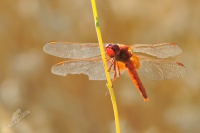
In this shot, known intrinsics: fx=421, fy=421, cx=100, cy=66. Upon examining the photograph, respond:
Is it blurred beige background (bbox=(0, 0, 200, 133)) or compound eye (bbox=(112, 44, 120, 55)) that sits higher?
compound eye (bbox=(112, 44, 120, 55))

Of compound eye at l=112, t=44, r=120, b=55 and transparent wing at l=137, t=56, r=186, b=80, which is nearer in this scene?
compound eye at l=112, t=44, r=120, b=55

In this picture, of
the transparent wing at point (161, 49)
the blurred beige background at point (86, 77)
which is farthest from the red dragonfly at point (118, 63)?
the blurred beige background at point (86, 77)

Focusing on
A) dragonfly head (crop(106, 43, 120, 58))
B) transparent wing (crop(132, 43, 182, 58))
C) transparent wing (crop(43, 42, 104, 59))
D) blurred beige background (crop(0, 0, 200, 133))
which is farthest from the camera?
blurred beige background (crop(0, 0, 200, 133))

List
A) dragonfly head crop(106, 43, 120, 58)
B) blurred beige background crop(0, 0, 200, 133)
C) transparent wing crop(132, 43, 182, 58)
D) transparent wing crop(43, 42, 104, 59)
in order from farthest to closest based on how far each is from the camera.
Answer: blurred beige background crop(0, 0, 200, 133) → transparent wing crop(132, 43, 182, 58) → transparent wing crop(43, 42, 104, 59) → dragonfly head crop(106, 43, 120, 58)

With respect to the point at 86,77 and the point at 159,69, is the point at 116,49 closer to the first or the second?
the point at 159,69

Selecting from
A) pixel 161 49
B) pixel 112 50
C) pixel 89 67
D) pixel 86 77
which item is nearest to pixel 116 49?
pixel 112 50

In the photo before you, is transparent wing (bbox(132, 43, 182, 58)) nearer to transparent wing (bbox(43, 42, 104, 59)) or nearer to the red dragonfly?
the red dragonfly

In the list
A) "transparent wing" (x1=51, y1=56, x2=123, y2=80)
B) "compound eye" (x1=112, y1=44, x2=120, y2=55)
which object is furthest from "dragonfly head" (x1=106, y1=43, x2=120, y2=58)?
"transparent wing" (x1=51, y1=56, x2=123, y2=80)

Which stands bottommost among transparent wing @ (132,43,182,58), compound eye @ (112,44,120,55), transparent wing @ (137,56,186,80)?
transparent wing @ (137,56,186,80)

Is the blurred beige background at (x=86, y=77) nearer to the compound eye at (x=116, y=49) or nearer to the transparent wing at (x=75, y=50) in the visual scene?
the transparent wing at (x=75, y=50)
